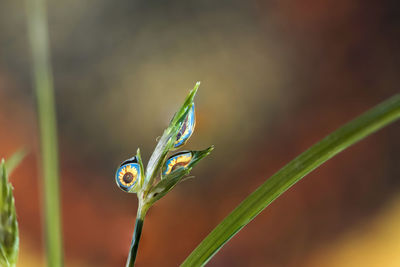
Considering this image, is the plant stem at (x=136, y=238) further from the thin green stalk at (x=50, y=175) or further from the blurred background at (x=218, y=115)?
the blurred background at (x=218, y=115)

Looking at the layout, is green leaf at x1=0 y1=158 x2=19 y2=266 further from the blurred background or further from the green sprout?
the blurred background

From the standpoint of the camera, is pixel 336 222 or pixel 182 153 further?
pixel 336 222

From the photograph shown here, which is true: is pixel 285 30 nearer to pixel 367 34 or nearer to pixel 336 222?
pixel 367 34

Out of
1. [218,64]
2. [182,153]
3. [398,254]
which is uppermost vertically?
[218,64]

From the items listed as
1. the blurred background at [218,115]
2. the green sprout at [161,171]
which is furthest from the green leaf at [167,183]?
the blurred background at [218,115]

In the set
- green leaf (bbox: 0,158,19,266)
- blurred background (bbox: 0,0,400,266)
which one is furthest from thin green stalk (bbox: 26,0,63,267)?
blurred background (bbox: 0,0,400,266)

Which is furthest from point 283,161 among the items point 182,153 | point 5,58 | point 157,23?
point 182,153
